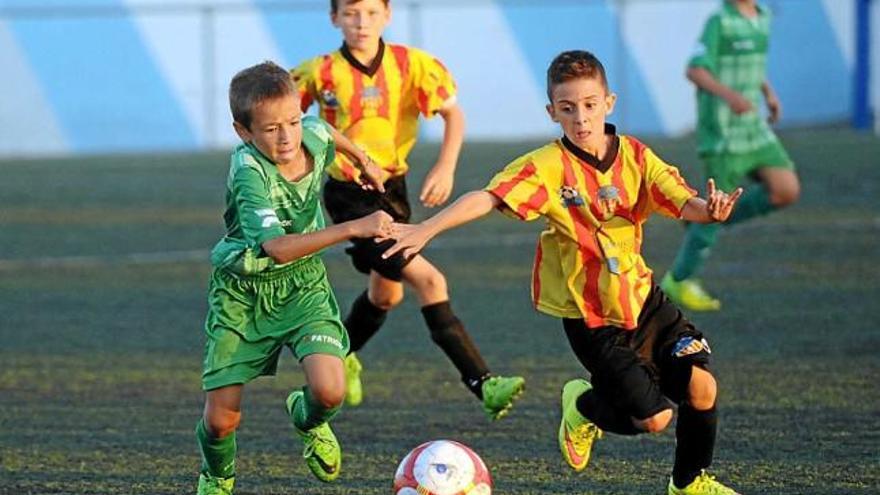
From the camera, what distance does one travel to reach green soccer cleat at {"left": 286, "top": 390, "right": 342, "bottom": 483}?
559 centimetres

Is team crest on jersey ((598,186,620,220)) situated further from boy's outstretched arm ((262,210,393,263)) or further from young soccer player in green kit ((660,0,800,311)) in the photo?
young soccer player in green kit ((660,0,800,311))

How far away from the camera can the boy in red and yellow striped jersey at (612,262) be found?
17.5 ft

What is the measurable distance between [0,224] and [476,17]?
11.1m

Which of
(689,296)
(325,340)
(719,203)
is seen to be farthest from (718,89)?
(325,340)

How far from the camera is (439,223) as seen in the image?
5156 millimetres

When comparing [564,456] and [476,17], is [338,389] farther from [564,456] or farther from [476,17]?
[476,17]

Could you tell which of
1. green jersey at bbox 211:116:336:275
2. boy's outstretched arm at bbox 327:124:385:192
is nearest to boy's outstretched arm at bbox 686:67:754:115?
boy's outstretched arm at bbox 327:124:385:192

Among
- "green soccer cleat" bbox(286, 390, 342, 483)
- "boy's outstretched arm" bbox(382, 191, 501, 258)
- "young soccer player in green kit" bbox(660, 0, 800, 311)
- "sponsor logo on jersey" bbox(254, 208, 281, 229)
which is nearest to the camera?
"boy's outstretched arm" bbox(382, 191, 501, 258)

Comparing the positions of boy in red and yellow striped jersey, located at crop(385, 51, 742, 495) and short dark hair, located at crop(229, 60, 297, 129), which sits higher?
short dark hair, located at crop(229, 60, 297, 129)

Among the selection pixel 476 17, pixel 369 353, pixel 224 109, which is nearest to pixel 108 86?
pixel 224 109

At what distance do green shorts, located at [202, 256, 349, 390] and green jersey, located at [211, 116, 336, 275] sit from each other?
7cm

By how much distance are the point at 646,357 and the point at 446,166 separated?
1.63 meters

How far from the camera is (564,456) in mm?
5805

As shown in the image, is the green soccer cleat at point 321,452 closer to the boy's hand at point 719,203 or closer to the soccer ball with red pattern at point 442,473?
the soccer ball with red pattern at point 442,473
